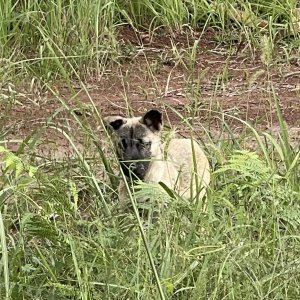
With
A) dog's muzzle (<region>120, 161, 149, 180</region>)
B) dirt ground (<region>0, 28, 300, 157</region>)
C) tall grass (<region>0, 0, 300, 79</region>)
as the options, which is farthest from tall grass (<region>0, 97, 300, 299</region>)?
tall grass (<region>0, 0, 300, 79</region>)

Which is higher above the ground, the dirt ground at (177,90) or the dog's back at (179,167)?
the dog's back at (179,167)

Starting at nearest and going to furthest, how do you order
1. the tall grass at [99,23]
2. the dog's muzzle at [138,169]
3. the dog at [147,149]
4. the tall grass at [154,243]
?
the tall grass at [154,243] → the dog's muzzle at [138,169] → the dog at [147,149] → the tall grass at [99,23]

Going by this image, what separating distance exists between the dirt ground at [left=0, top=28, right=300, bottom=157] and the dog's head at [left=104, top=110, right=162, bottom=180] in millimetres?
480

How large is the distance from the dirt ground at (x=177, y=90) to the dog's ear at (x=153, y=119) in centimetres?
52

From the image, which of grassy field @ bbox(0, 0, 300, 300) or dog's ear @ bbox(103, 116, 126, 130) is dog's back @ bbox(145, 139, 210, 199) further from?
dog's ear @ bbox(103, 116, 126, 130)

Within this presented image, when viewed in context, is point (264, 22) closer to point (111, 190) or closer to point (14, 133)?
point (14, 133)

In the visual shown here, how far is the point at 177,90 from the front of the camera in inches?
303

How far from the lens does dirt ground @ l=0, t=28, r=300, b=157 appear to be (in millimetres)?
6547

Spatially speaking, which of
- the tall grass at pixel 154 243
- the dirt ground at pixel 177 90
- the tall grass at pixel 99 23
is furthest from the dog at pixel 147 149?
the tall grass at pixel 99 23

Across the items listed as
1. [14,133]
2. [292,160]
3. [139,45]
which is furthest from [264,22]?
[292,160]

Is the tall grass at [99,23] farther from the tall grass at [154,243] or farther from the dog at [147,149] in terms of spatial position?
the tall grass at [154,243]

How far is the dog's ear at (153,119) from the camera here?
218 inches

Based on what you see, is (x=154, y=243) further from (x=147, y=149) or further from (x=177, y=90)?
(x=177, y=90)

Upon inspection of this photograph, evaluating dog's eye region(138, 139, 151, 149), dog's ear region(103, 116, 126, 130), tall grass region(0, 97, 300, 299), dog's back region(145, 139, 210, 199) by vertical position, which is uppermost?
tall grass region(0, 97, 300, 299)
